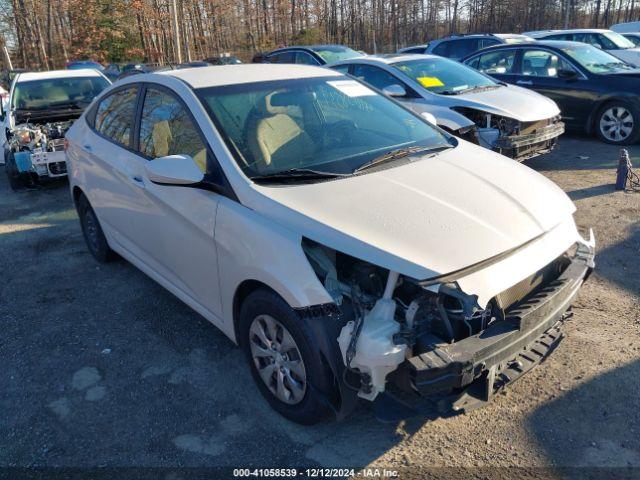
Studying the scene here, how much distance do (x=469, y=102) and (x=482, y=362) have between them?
568cm

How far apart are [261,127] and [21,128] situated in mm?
6220

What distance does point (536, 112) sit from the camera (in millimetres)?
7328

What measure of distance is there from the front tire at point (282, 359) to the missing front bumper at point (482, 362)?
14.8 inches

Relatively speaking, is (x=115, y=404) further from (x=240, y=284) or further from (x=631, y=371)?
(x=631, y=371)

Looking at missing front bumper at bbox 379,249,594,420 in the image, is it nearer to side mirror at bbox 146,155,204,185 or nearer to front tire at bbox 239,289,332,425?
front tire at bbox 239,289,332,425

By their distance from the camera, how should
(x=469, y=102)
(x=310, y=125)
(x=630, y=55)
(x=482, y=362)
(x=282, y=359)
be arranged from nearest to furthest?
(x=482, y=362) < (x=282, y=359) < (x=310, y=125) < (x=469, y=102) < (x=630, y=55)

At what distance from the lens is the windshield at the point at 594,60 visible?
923 centimetres

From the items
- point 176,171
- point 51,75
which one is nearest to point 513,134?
point 176,171

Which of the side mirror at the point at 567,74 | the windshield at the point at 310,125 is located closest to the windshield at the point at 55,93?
the windshield at the point at 310,125

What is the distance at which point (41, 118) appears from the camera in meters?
8.45

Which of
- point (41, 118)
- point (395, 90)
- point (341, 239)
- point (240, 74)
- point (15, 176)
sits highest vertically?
point (240, 74)

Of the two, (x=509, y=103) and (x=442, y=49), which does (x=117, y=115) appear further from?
(x=442, y=49)

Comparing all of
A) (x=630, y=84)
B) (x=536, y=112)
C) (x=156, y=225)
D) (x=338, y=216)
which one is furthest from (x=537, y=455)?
(x=630, y=84)

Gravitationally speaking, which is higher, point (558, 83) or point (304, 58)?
point (304, 58)
